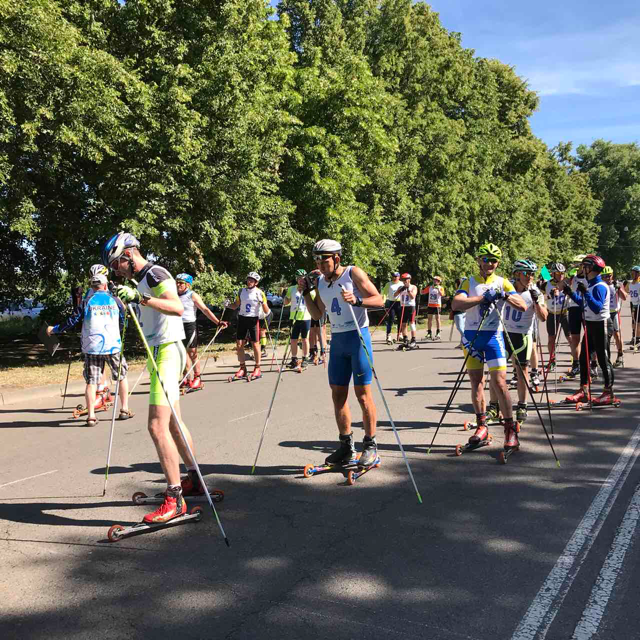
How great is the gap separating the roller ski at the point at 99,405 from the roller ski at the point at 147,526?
14.8 ft

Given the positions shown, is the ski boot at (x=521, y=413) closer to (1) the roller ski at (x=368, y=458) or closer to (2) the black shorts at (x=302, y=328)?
(1) the roller ski at (x=368, y=458)

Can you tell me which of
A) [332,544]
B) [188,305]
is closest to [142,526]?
[332,544]

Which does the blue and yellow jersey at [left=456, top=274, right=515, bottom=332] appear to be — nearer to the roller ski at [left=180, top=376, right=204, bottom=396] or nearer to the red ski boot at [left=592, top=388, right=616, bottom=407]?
the red ski boot at [left=592, top=388, right=616, bottom=407]

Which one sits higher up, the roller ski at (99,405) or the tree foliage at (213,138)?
the tree foliage at (213,138)

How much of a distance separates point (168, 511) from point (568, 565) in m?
2.70

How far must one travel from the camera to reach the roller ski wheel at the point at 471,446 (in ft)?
21.7

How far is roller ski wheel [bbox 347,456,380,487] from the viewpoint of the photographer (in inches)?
→ 222

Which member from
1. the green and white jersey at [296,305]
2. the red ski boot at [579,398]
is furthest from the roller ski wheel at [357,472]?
the green and white jersey at [296,305]

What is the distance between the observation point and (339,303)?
5.89 m

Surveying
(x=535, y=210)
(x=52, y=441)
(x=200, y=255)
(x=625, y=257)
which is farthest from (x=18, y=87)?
(x=625, y=257)

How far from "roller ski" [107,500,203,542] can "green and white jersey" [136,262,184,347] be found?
1.28 metres

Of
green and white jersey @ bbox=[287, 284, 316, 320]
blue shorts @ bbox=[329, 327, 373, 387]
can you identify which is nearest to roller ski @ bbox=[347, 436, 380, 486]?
blue shorts @ bbox=[329, 327, 373, 387]

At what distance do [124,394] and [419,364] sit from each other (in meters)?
7.17

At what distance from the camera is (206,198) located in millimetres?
15898
